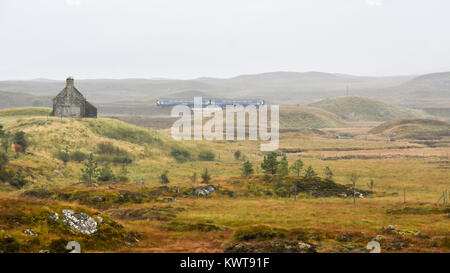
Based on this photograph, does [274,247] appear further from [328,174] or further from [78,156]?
[78,156]

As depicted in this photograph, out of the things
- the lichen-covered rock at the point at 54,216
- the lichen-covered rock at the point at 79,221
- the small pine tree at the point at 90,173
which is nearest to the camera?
the lichen-covered rock at the point at 54,216

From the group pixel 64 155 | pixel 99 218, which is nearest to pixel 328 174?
pixel 64 155

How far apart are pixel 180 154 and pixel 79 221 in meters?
63.2

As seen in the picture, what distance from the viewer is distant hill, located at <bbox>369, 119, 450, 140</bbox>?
151125 mm

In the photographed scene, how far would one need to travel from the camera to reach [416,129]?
16125 cm

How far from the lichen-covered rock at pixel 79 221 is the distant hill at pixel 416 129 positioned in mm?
139500

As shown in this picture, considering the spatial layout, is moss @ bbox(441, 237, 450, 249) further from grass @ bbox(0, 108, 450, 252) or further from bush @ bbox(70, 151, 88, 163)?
bush @ bbox(70, 151, 88, 163)

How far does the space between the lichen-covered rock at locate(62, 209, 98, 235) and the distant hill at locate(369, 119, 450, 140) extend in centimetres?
13950

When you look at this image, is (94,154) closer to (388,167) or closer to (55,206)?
(55,206)

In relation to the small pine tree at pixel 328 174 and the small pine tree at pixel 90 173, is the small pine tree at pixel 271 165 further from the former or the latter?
the small pine tree at pixel 90 173

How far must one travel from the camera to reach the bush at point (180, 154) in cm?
8906

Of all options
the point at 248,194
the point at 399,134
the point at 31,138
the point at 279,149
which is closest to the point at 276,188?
the point at 248,194

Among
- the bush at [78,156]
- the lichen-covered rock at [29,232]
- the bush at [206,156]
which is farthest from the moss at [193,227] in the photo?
the bush at [206,156]

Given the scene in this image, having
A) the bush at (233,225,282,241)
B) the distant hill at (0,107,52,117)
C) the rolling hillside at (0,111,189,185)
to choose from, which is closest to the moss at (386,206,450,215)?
the bush at (233,225,282,241)
